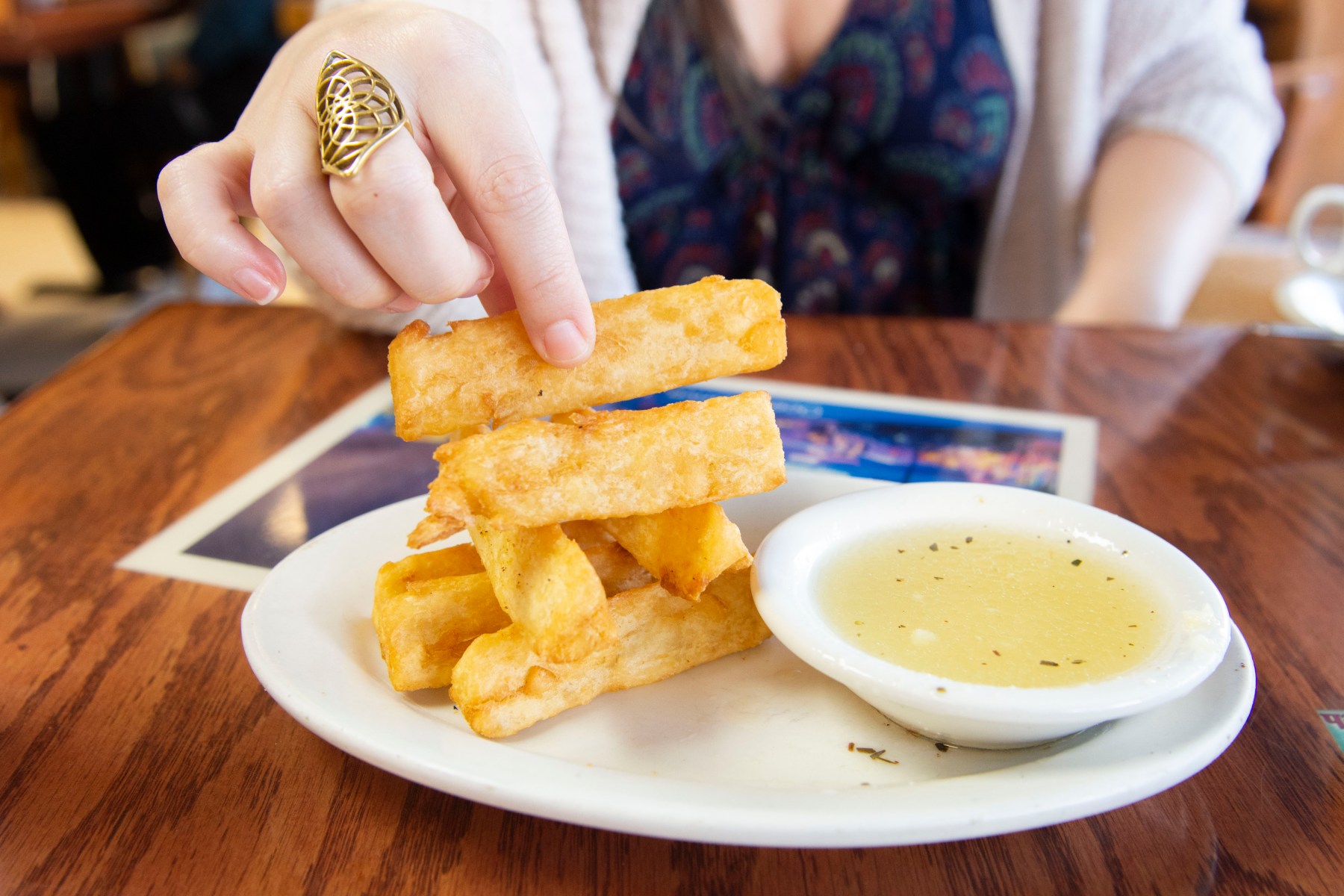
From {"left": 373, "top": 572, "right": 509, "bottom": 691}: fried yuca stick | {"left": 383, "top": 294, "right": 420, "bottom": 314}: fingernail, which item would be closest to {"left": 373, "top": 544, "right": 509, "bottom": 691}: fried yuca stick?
{"left": 373, "top": 572, "right": 509, "bottom": 691}: fried yuca stick

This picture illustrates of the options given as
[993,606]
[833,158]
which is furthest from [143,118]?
[993,606]

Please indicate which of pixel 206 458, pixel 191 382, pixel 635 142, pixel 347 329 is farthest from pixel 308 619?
pixel 635 142

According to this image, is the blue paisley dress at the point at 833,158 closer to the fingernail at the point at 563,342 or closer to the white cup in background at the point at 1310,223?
the white cup in background at the point at 1310,223

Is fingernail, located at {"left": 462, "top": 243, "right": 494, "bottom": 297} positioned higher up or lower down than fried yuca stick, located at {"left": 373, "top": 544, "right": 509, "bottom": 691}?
A: higher up

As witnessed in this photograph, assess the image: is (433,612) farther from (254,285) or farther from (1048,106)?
(1048,106)

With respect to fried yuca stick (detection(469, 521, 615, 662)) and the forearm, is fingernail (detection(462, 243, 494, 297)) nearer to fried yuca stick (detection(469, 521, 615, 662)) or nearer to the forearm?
fried yuca stick (detection(469, 521, 615, 662))

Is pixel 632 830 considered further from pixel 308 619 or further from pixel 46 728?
pixel 46 728
